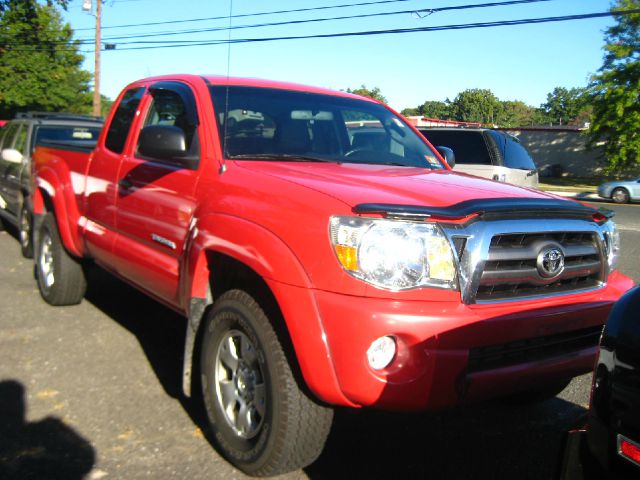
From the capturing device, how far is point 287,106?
4.12m

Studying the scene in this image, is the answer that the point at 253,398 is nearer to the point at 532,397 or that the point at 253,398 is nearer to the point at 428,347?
the point at 428,347

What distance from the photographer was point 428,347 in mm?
2512

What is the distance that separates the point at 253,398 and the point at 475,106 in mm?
86340

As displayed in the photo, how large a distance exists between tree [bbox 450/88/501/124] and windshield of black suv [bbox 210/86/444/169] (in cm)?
8139

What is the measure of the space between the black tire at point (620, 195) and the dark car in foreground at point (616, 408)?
23.8 metres

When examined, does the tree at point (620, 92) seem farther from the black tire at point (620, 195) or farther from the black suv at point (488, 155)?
the black suv at point (488, 155)

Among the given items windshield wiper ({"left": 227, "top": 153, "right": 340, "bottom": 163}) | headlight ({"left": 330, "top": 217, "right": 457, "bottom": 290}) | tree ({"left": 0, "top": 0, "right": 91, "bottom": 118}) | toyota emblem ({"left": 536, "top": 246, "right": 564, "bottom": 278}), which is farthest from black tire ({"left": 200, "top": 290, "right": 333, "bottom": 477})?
tree ({"left": 0, "top": 0, "right": 91, "bottom": 118})

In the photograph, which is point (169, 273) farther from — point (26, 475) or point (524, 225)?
point (524, 225)

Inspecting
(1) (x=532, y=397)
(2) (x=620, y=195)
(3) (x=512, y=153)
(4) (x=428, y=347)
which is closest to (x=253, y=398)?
(4) (x=428, y=347)

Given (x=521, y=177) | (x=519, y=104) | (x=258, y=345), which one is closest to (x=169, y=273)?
(x=258, y=345)

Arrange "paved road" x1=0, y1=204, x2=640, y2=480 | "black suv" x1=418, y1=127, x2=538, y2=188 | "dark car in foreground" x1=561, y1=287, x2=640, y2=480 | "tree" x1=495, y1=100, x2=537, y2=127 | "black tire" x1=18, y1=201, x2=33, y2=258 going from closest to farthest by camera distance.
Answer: "dark car in foreground" x1=561, y1=287, x2=640, y2=480 → "paved road" x1=0, y1=204, x2=640, y2=480 → "black tire" x1=18, y1=201, x2=33, y2=258 → "black suv" x1=418, y1=127, x2=538, y2=188 → "tree" x1=495, y1=100, x2=537, y2=127

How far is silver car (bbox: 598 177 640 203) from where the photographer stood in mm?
23062

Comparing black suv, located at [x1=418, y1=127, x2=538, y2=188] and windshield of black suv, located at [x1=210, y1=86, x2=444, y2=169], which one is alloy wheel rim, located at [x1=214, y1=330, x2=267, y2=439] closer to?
windshield of black suv, located at [x1=210, y1=86, x2=444, y2=169]

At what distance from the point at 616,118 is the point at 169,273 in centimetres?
3503
